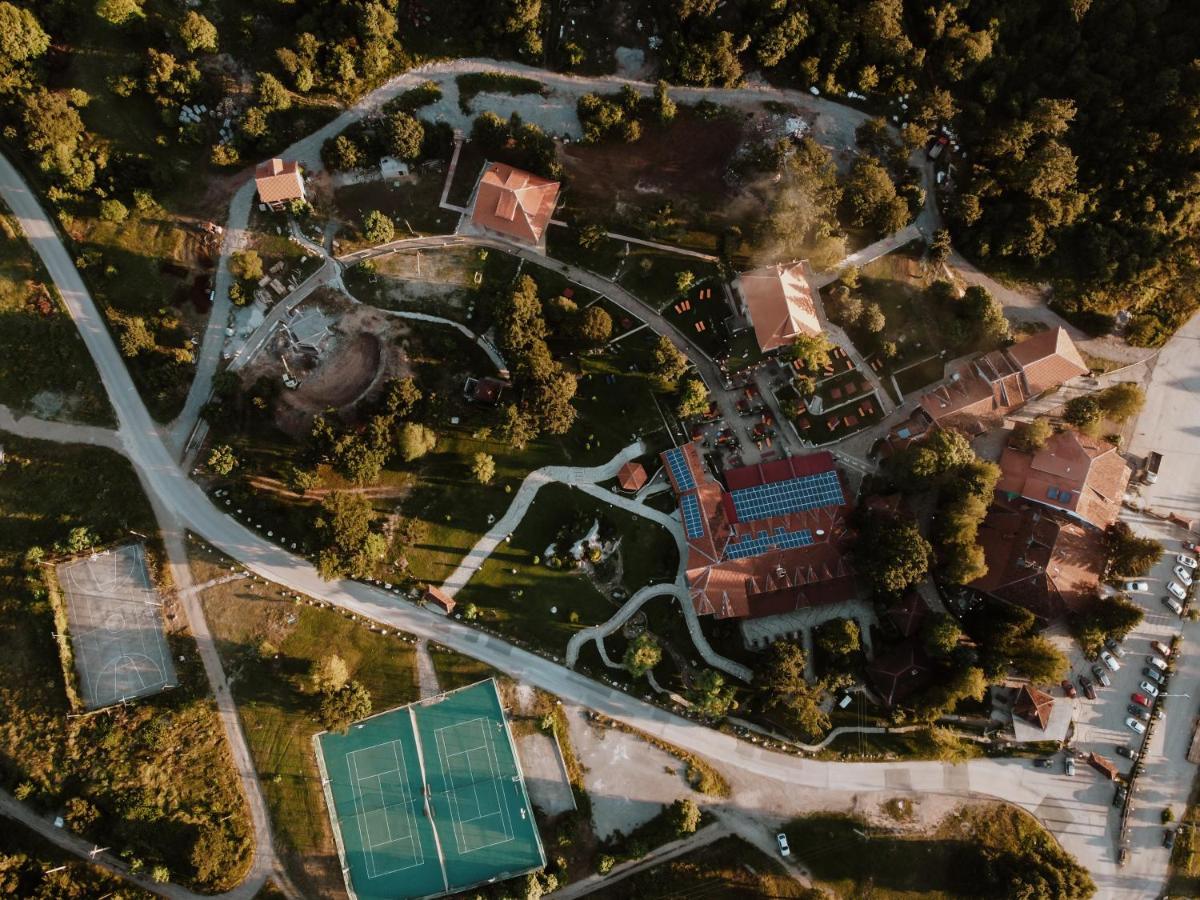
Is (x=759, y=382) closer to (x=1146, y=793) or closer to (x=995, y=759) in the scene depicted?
(x=995, y=759)

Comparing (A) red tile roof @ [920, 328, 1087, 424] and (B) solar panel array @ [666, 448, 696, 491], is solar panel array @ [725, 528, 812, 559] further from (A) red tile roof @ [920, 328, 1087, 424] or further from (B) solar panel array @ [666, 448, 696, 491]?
(A) red tile roof @ [920, 328, 1087, 424]

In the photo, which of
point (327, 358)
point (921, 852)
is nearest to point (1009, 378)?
point (921, 852)

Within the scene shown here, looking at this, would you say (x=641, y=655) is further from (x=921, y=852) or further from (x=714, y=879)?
(x=921, y=852)

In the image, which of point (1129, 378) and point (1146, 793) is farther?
point (1129, 378)

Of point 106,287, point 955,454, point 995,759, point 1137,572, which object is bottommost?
point 995,759

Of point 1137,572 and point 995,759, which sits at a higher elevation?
point 1137,572

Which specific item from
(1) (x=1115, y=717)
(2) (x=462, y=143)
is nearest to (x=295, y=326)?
(2) (x=462, y=143)

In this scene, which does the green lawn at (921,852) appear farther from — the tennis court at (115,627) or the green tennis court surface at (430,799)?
the tennis court at (115,627)

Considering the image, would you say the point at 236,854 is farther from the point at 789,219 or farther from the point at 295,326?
the point at 789,219
